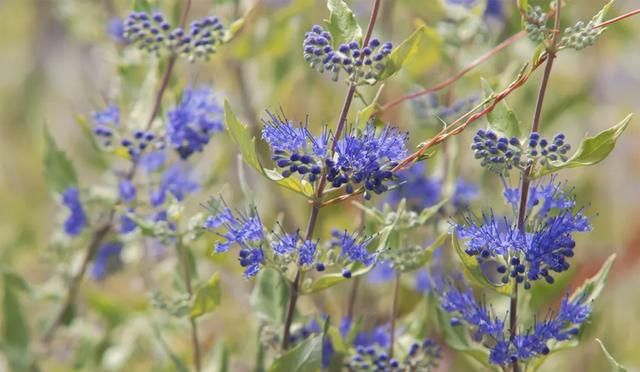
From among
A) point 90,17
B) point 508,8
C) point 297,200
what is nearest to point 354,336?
point 508,8

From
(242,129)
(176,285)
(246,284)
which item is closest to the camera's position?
(242,129)

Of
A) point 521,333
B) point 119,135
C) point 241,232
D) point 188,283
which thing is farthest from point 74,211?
point 521,333

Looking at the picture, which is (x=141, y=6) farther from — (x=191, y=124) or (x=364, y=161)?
(x=364, y=161)

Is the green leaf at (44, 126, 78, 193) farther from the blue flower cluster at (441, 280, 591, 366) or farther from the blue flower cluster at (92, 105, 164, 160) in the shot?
the blue flower cluster at (441, 280, 591, 366)

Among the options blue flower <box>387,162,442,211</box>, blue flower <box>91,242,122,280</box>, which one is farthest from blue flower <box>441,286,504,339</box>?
blue flower <box>91,242,122,280</box>

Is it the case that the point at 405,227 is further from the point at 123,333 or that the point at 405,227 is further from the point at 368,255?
the point at 123,333
